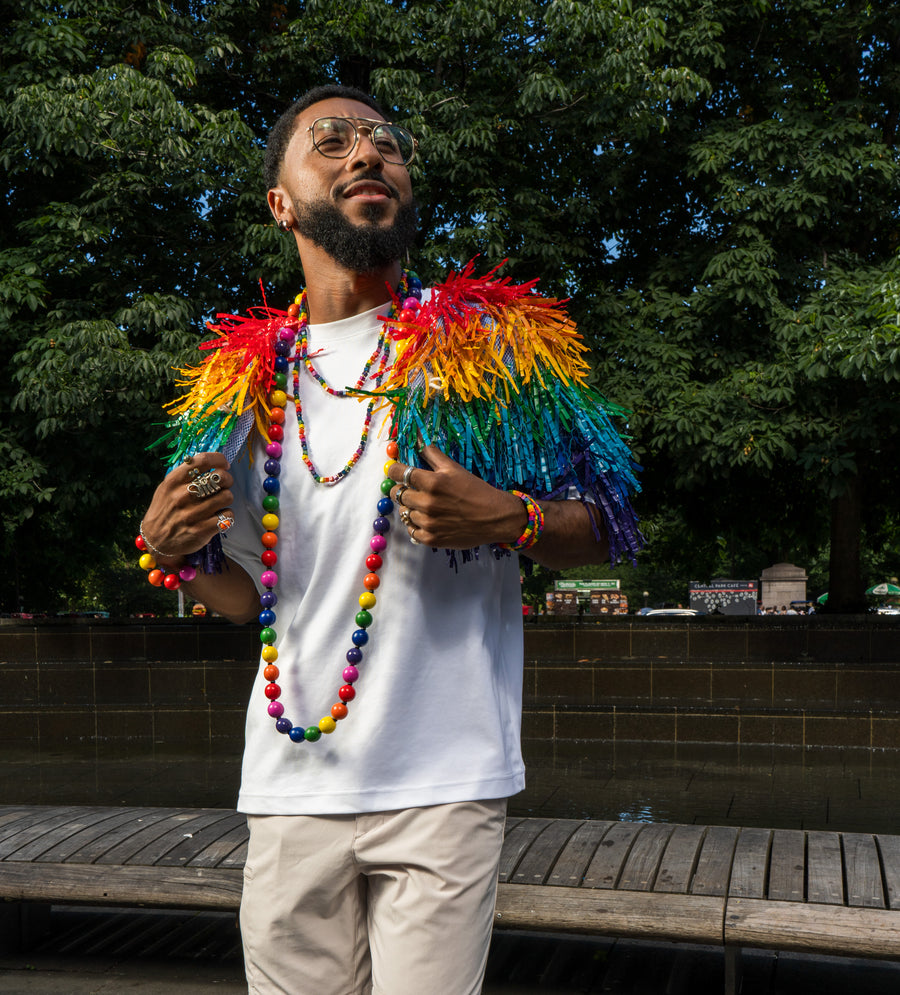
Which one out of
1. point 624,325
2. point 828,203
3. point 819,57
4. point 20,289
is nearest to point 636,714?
point 624,325

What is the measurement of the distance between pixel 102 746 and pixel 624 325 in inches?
248

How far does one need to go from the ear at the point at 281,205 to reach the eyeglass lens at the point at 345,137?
0.12 meters

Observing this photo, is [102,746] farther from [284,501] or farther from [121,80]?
[284,501]

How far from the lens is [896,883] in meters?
3.48

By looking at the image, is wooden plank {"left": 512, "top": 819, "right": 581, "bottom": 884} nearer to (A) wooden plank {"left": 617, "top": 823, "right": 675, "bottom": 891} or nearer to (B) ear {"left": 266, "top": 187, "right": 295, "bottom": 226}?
(A) wooden plank {"left": 617, "top": 823, "right": 675, "bottom": 891}

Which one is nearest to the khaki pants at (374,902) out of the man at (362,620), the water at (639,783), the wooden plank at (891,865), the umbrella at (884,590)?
the man at (362,620)

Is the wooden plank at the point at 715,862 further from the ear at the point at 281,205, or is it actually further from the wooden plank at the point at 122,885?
the ear at the point at 281,205

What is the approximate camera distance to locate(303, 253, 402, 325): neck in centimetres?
193

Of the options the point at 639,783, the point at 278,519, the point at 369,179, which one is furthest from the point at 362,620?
the point at 639,783

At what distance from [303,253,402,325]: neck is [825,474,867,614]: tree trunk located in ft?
42.4

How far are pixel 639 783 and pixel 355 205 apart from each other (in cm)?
673

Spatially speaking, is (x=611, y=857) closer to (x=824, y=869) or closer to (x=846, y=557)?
(x=824, y=869)

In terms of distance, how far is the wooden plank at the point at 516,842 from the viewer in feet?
12.4

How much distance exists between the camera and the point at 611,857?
3.79 m
